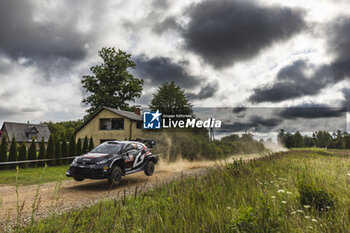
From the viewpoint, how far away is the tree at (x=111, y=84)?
38781mm

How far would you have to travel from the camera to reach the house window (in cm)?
3256

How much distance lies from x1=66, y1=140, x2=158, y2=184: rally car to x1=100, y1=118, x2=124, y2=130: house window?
21586 millimetres

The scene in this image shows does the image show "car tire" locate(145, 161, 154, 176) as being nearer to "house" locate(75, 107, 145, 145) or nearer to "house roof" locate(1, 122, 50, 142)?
"house" locate(75, 107, 145, 145)

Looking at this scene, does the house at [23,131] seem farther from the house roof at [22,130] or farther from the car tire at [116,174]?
the car tire at [116,174]

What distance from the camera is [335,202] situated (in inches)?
148

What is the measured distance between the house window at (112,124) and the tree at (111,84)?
6.26 meters

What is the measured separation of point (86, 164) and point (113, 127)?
80.2ft

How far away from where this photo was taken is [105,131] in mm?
32625

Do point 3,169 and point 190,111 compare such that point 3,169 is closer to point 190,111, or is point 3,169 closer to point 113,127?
point 113,127

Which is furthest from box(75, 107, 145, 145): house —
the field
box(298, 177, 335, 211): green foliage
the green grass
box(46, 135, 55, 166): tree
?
box(298, 177, 335, 211): green foliage

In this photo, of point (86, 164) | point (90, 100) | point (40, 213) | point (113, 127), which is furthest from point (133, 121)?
point (40, 213)

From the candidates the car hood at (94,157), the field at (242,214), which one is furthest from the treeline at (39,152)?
the field at (242,214)

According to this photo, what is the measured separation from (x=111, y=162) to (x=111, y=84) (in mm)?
32512

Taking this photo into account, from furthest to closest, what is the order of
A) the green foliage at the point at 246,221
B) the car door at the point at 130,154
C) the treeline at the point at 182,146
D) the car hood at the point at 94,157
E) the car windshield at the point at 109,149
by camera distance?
the treeline at the point at 182,146 → the car door at the point at 130,154 → the car windshield at the point at 109,149 → the car hood at the point at 94,157 → the green foliage at the point at 246,221
